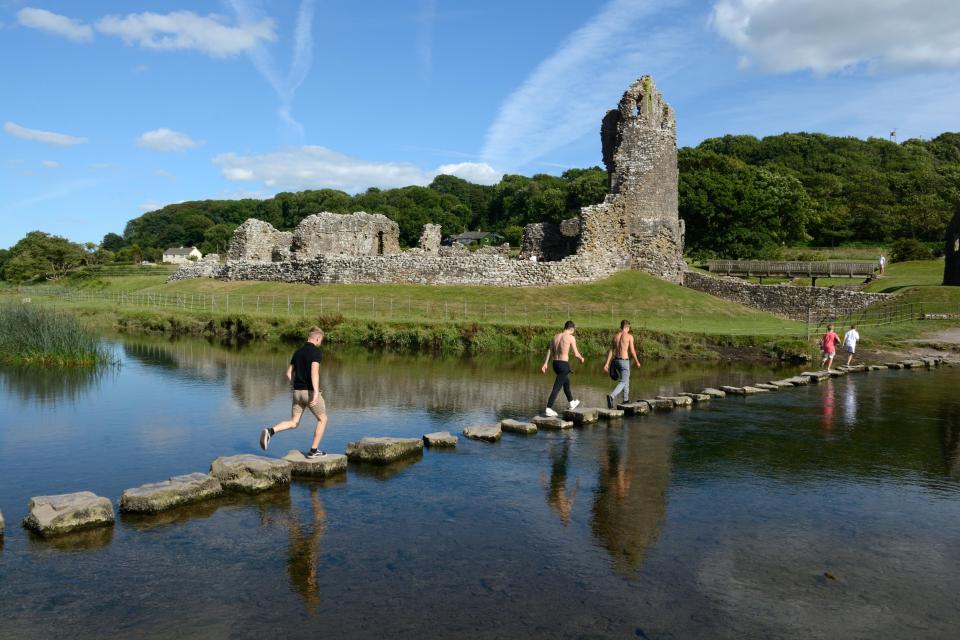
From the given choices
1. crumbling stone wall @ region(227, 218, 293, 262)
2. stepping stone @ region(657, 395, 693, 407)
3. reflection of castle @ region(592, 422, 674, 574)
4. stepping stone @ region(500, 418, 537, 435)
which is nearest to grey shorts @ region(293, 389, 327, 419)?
stepping stone @ region(500, 418, 537, 435)

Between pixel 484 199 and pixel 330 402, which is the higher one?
pixel 484 199

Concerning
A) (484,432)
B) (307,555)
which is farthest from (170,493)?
(484,432)

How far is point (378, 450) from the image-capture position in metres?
10.9

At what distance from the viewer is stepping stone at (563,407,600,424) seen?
562 inches

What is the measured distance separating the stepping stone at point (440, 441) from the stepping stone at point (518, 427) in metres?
1.51

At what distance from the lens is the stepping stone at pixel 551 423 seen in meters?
13.7

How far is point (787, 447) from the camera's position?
40.5 feet

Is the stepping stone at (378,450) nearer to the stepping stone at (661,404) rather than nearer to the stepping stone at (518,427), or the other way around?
the stepping stone at (518,427)

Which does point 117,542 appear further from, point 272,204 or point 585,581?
point 272,204

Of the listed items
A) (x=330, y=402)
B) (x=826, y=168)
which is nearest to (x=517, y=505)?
(x=330, y=402)

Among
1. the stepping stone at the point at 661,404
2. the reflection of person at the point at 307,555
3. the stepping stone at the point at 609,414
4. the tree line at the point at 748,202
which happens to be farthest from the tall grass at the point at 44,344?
the tree line at the point at 748,202

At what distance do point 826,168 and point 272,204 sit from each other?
3882 inches

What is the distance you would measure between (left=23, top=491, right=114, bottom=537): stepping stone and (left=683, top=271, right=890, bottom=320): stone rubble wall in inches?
1434

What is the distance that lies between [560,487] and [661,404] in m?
7.05
